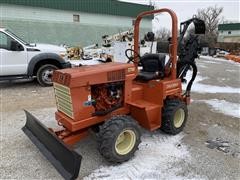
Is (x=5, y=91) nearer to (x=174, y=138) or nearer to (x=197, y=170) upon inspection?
(x=174, y=138)

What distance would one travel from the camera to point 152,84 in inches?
163

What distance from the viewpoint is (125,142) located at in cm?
361

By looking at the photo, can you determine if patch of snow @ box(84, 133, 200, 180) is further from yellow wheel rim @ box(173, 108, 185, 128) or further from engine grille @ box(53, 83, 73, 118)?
engine grille @ box(53, 83, 73, 118)

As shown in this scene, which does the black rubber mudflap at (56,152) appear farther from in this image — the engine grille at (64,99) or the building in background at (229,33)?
the building in background at (229,33)

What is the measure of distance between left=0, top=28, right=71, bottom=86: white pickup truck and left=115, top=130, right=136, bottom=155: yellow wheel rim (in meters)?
5.39

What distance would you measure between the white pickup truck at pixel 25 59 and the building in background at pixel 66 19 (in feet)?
39.2

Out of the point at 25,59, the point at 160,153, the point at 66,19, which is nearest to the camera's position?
the point at 160,153

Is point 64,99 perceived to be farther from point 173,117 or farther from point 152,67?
point 173,117

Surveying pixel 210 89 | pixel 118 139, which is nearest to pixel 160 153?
pixel 118 139

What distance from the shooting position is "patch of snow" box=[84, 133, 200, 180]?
3248 millimetres

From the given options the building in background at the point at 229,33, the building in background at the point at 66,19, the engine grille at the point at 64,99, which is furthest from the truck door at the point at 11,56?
the building in background at the point at 229,33

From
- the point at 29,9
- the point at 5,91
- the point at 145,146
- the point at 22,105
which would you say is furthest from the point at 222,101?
the point at 29,9

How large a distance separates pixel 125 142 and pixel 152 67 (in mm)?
1475

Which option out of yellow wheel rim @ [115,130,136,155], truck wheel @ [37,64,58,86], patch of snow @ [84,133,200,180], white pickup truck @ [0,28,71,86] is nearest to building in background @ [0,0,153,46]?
white pickup truck @ [0,28,71,86]
